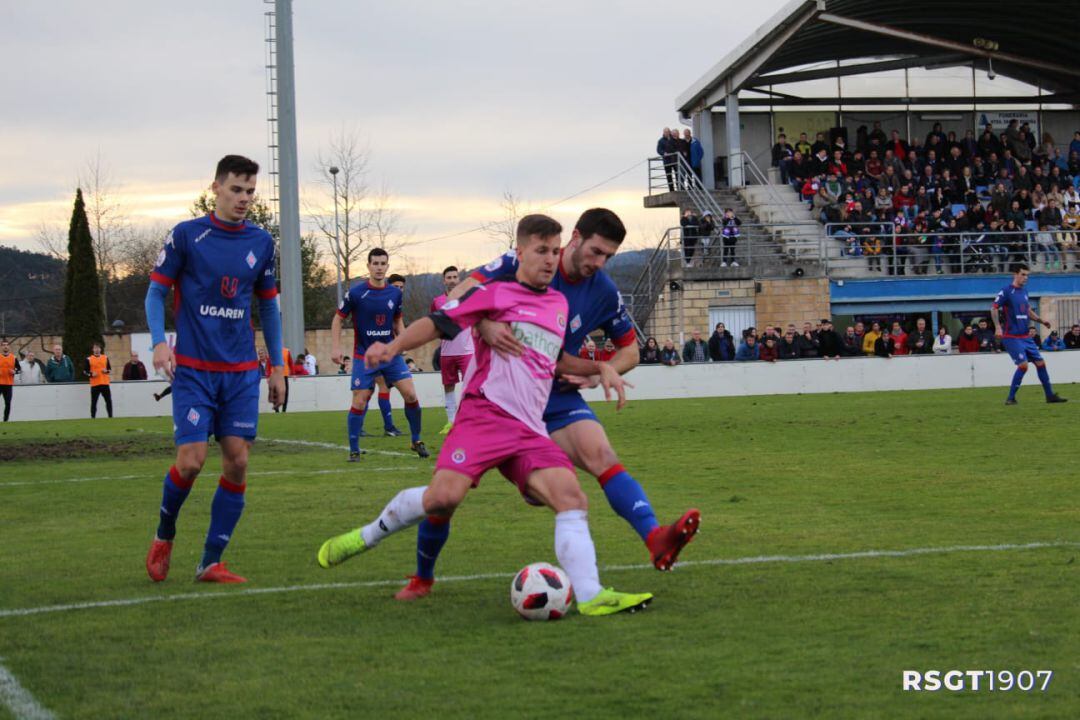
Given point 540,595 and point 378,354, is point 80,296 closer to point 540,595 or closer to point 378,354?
point 378,354

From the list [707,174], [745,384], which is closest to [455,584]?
[745,384]

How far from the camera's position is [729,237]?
39719 mm

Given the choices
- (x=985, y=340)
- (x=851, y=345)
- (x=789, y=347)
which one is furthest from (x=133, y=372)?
(x=985, y=340)

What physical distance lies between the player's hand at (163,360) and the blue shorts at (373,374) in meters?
8.29

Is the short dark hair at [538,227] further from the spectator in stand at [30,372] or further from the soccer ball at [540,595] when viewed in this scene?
the spectator in stand at [30,372]

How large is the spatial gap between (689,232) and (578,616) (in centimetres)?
3541

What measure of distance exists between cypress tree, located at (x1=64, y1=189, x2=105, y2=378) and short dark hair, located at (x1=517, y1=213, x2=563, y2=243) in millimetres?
38288

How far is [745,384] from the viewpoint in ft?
108

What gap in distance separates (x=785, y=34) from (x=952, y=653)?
3960cm

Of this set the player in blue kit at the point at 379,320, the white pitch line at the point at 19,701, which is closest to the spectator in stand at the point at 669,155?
the player in blue kit at the point at 379,320

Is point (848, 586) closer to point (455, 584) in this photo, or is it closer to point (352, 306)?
point (455, 584)

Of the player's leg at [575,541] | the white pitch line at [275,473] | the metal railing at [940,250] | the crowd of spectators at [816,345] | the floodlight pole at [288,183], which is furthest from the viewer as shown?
the metal railing at [940,250]

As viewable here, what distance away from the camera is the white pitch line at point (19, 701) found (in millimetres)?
4523

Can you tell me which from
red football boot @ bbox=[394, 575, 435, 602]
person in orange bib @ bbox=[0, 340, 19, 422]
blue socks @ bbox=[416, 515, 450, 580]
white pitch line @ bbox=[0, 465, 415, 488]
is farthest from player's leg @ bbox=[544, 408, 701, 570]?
person in orange bib @ bbox=[0, 340, 19, 422]
